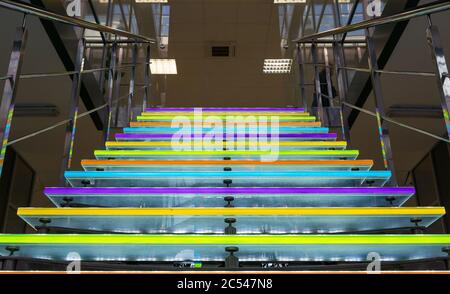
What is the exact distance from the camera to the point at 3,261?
1.11 metres

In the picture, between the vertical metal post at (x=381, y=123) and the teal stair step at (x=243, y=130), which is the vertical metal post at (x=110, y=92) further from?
the vertical metal post at (x=381, y=123)

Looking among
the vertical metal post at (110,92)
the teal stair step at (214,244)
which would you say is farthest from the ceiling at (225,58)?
the teal stair step at (214,244)

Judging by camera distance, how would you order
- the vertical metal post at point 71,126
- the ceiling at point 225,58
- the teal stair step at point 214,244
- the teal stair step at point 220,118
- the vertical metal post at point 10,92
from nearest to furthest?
1. the teal stair step at point 214,244
2. the vertical metal post at point 10,92
3. the vertical metal post at point 71,126
4. the teal stair step at point 220,118
5. the ceiling at point 225,58

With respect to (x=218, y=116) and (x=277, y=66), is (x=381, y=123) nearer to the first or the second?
(x=218, y=116)

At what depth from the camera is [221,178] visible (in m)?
1.74

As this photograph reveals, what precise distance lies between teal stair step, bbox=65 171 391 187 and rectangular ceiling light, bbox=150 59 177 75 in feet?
14.3

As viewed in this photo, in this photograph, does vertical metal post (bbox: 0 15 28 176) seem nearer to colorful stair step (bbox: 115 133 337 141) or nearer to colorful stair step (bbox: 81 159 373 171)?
colorful stair step (bbox: 81 159 373 171)

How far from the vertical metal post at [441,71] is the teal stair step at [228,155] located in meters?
0.68

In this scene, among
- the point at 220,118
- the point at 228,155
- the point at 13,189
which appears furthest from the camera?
the point at 13,189

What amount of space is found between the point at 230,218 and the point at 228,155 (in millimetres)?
804

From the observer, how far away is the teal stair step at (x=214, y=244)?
1.10m

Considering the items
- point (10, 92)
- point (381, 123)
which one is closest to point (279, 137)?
point (381, 123)

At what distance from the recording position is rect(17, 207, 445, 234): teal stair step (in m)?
1.33
